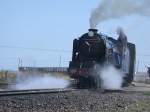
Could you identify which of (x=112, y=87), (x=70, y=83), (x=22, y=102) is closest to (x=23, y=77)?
(x=70, y=83)

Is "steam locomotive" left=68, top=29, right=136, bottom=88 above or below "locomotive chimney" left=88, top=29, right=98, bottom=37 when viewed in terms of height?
below

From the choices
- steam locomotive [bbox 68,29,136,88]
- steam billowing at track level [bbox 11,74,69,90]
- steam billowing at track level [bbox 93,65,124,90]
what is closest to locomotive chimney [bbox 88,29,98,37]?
steam locomotive [bbox 68,29,136,88]

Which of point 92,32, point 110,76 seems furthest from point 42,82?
point 92,32

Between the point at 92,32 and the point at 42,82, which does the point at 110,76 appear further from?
the point at 42,82

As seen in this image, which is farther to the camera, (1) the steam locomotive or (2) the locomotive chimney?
(2) the locomotive chimney

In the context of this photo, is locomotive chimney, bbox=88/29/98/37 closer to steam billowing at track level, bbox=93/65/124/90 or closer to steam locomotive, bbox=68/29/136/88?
steam locomotive, bbox=68/29/136/88

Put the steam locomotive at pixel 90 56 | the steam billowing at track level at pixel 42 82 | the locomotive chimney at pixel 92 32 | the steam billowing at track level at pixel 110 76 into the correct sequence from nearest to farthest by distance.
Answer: the steam locomotive at pixel 90 56 < the steam billowing at track level at pixel 110 76 < the locomotive chimney at pixel 92 32 < the steam billowing at track level at pixel 42 82

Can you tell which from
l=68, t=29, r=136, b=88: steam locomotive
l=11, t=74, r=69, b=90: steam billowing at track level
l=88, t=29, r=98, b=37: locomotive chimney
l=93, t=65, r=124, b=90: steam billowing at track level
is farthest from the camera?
l=11, t=74, r=69, b=90: steam billowing at track level

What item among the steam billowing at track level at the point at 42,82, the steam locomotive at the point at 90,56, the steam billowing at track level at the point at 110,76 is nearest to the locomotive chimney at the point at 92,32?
the steam locomotive at the point at 90,56

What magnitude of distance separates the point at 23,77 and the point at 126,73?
30.0ft

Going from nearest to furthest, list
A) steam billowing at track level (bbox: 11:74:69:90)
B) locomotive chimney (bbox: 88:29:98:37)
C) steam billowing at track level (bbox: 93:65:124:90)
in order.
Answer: steam billowing at track level (bbox: 93:65:124:90)
locomotive chimney (bbox: 88:29:98:37)
steam billowing at track level (bbox: 11:74:69:90)

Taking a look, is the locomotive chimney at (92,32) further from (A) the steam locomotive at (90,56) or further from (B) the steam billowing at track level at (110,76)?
(B) the steam billowing at track level at (110,76)

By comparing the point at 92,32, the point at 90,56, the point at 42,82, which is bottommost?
the point at 42,82

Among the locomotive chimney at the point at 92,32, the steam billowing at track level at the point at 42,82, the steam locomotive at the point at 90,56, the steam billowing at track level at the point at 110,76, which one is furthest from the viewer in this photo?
the steam billowing at track level at the point at 42,82
